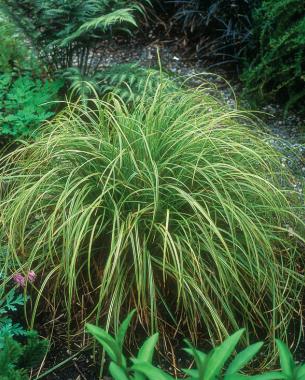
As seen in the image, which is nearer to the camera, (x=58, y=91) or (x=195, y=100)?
(x=195, y=100)

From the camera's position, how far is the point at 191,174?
3.22 metres

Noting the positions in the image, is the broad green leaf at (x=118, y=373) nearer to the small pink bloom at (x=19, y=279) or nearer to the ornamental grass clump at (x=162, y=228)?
the ornamental grass clump at (x=162, y=228)

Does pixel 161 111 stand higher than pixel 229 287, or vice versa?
pixel 161 111

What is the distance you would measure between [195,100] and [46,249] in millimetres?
1185

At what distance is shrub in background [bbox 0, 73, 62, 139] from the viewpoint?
4.32 meters

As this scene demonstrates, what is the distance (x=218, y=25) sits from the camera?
5676 mm

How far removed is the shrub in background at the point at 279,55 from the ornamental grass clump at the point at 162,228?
57.3 inches

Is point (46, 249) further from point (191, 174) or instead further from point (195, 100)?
point (195, 100)

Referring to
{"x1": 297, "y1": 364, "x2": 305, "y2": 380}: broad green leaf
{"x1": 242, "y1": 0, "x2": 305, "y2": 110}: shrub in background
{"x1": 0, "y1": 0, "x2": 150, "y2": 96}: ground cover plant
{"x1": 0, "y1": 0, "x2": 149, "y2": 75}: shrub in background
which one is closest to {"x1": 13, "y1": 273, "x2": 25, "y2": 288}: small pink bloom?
{"x1": 297, "y1": 364, "x2": 305, "y2": 380}: broad green leaf

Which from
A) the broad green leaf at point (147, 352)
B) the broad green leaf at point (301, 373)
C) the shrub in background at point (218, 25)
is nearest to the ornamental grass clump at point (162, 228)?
the broad green leaf at point (147, 352)

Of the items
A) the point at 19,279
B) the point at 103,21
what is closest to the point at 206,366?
the point at 19,279

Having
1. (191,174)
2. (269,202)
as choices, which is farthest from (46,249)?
(269,202)

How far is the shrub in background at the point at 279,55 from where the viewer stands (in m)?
4.68

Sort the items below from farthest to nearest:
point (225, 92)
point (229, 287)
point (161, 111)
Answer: point (225, 92) → point (161, 111) → point (229, 287)
